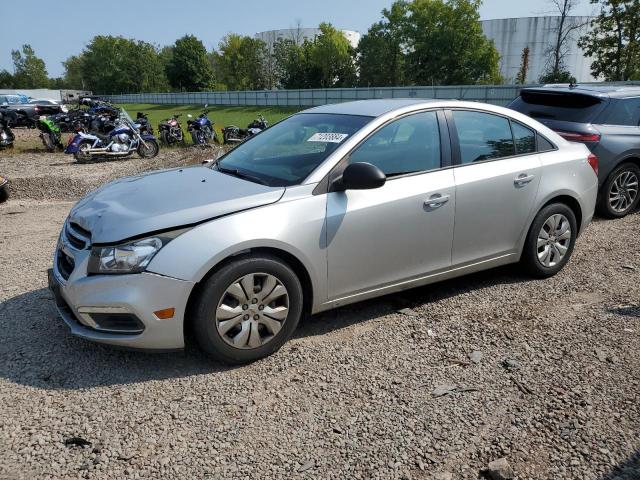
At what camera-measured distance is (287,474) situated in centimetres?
239

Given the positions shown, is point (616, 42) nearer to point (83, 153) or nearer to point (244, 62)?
point (83, 153)

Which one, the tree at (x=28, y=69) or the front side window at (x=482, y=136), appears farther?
the tree at (x=28, y=69)

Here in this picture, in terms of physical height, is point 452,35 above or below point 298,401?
above

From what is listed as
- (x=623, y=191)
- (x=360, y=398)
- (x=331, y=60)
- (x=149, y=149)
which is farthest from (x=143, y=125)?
(x=331, y=60)

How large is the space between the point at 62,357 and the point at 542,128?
4.39m

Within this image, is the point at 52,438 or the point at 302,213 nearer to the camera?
the point at 52,438

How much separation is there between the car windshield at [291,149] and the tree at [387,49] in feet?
201

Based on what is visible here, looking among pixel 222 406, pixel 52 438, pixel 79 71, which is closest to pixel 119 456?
pixel 52 438

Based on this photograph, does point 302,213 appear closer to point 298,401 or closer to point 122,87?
point 298,401

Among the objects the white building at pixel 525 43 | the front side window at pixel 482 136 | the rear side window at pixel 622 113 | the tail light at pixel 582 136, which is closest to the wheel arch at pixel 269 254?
the front side window at pixel 482 136

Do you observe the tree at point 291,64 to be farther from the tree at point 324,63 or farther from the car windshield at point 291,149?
the car windshield at point 291,149

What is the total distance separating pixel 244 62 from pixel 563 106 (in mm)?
80276

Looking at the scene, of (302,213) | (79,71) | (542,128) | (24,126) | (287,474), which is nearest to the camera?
(287,474)

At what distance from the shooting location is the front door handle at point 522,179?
169 inches
